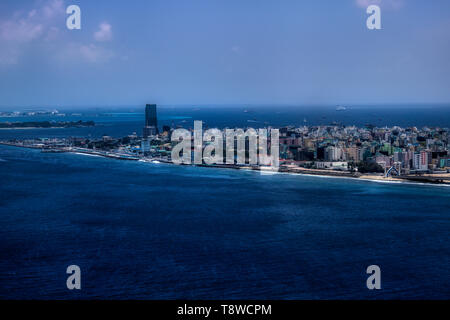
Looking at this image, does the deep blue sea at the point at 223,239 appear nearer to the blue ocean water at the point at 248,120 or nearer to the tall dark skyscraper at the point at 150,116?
the tall dark skyscraper at the point at 150,116

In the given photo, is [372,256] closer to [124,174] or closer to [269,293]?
[269,293]

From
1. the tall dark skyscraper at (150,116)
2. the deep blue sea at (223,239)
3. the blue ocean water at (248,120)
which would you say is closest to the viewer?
the deep blue sea at (223,239)

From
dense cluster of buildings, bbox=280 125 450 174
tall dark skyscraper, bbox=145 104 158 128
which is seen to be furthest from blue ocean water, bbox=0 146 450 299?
tall dark skyscraper, bbox=145 104 158 128

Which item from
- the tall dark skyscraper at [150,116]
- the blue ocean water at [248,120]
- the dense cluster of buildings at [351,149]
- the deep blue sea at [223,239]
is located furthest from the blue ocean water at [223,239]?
the blue ocean water at [248,120]

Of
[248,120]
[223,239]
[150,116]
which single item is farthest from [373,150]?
[248,120]

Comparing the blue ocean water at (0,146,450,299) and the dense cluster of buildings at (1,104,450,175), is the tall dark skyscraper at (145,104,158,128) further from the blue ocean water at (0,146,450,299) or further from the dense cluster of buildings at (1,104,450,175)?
the blue ocean water at (0,146,450,299)

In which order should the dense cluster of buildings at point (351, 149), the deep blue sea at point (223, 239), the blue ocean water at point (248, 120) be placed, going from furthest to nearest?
the blue ocean water at point (248, 120)
the dense cluster of buildings at point (351, 149)
the deep blue sea at point (223, 239)
